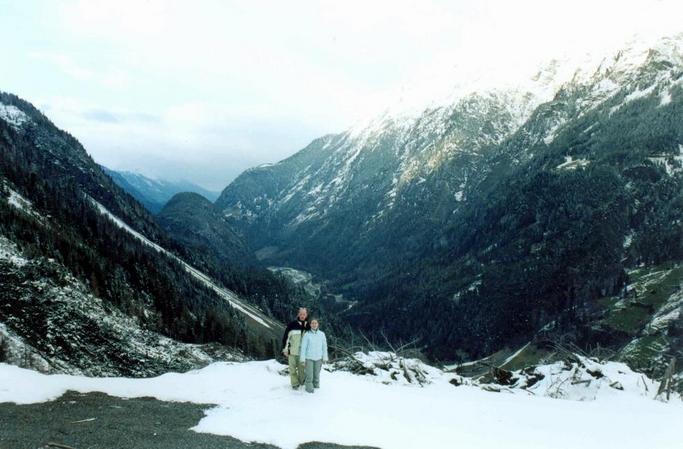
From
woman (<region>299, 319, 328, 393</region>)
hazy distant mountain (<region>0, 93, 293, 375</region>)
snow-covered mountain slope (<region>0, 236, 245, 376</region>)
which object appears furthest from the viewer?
hazy distant mountain (<region>0, 93, 293, 375</region>)

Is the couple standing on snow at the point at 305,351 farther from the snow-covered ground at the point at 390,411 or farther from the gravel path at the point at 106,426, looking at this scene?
the gravel path at the point at 106,426

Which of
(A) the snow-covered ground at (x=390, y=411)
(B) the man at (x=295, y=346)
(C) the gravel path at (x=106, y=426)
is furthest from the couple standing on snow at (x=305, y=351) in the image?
(C) the gravel path at (x=106, y=426)

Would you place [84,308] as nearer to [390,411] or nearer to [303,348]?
[303,348]

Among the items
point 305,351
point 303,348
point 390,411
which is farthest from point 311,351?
point 390,411

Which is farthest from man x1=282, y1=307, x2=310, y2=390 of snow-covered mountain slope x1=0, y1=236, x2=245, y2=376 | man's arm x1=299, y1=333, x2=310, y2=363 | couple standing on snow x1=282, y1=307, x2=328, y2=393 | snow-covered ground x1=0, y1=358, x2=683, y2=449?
snow-covered mountain slope x1=0, y1=236, x2=245, y2=376

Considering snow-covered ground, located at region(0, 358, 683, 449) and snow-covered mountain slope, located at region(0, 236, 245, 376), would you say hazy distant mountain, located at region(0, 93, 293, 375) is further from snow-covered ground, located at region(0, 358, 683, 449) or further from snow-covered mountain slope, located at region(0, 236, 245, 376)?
snow-covered ground, located at region(0, 358, 683, 449)

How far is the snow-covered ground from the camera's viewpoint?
16203 millimetres

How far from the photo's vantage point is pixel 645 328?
6540 inches

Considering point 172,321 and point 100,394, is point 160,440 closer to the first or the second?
point 100,394

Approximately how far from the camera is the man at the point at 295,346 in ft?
70.6

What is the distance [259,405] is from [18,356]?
22953 millimetres

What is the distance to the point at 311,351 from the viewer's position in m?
20.9

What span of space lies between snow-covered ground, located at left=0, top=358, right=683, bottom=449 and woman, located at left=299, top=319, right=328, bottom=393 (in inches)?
33.2

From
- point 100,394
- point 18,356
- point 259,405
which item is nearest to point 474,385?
point 259,405
